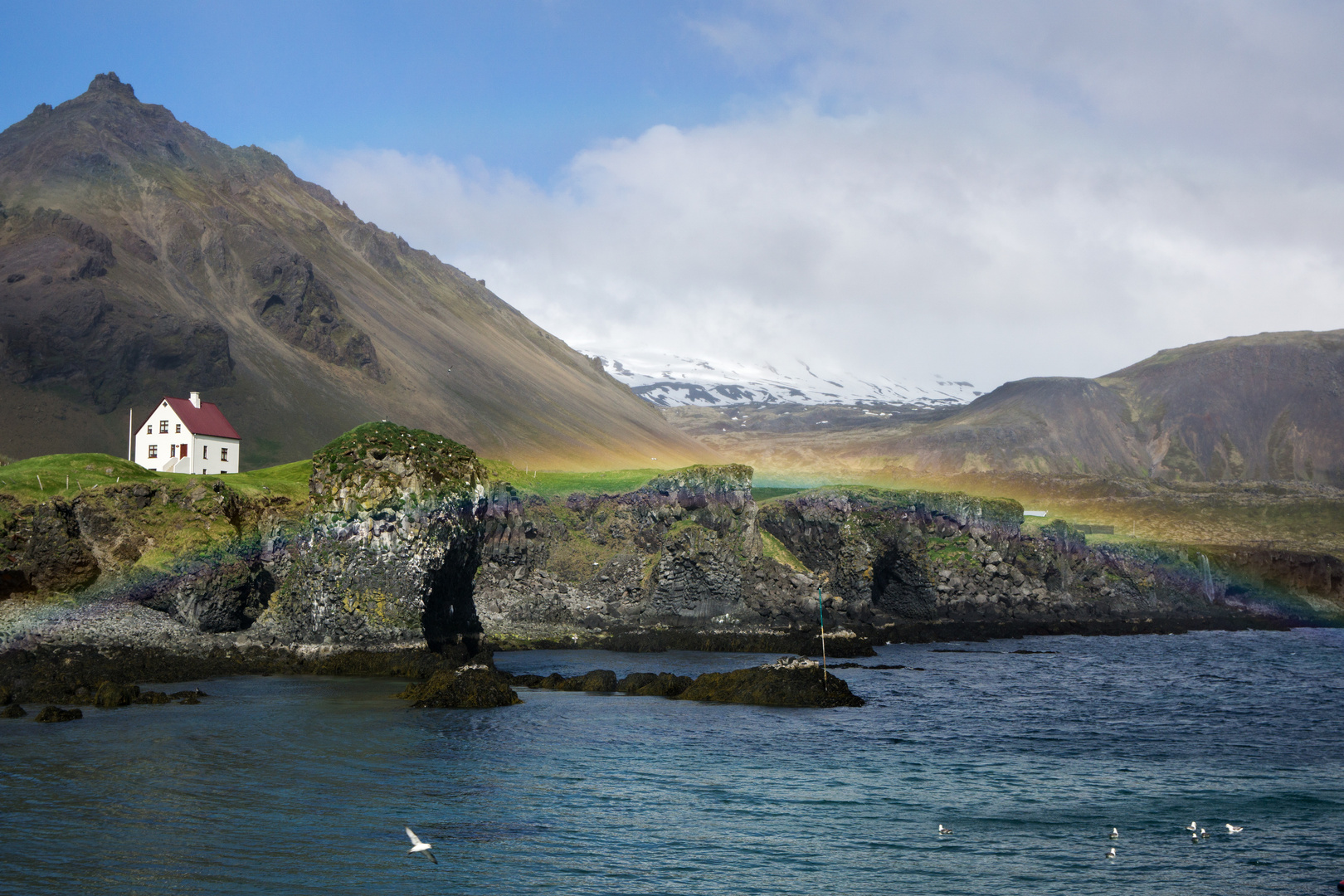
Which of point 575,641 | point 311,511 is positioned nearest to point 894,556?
point 575,641

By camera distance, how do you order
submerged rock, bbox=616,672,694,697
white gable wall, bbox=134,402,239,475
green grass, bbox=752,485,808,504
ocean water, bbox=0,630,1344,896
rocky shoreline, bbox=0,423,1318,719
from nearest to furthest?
ocean water, bbox=0,630,1344,896, submerged rock, bbox=616,672,694,697, rocky shoreline, bbox=0,423,1318,719, white gable wall, bbox=134,402,239,475, green grass, bbox=752,485,808,504

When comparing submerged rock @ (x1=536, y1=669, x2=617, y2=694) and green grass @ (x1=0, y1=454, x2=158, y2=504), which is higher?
green grass @ (x1=0, y1=454, x2=158, y2=504)

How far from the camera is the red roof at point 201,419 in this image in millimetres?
93188

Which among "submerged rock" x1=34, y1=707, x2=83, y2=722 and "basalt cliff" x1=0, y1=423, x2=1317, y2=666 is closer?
"submerged rock" x1=34, y1=707, x2=83, y2=722

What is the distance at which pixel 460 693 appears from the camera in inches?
1770

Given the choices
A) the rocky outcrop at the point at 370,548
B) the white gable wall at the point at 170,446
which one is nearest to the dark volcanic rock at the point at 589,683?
the rocky outcrop at the point at 370,548

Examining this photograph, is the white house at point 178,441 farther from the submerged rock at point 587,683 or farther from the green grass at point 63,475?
the submerged rock at point 587,683

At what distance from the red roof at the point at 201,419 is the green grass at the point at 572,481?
87.4 ft

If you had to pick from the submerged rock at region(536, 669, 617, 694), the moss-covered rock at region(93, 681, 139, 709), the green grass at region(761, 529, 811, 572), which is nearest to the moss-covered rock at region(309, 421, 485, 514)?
the submerged rock at region(536, 669, 617, 694)

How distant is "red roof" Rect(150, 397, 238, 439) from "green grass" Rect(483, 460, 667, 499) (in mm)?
26646

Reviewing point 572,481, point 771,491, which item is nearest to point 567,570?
point 572,481

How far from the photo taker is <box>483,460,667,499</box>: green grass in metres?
93.2

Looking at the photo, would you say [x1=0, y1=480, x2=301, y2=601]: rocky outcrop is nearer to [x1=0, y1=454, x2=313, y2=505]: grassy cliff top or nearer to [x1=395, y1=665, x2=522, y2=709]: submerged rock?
[x1=0, y1=454, x2=313, y2=505]: grassy cliff top

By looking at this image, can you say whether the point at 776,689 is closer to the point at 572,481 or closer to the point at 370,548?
the point at 370,548
